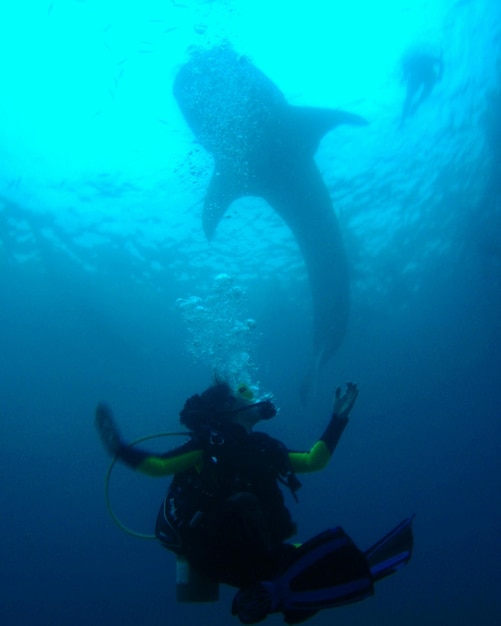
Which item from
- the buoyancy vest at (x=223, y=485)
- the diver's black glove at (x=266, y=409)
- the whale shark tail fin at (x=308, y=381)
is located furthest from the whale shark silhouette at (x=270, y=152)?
the buoyancy vest at (x=223, y=485)

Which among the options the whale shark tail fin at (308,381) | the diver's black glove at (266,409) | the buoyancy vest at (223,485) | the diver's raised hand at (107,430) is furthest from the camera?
the whale shark tail fin at (308,381)

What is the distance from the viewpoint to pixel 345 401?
428cm

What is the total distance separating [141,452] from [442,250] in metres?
20.4

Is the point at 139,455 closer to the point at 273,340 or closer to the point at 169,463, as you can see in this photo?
the point at 169,463

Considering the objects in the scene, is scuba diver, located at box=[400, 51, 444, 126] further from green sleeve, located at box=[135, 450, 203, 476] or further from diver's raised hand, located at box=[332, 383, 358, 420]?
green sleeve, located at box=[135, 450, 203, 476]

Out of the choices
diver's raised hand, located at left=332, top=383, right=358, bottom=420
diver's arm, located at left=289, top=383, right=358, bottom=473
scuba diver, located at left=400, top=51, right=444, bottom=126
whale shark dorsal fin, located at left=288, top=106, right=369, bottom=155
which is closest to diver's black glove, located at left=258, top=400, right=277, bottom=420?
diver's arm, located at left=289, top=383, right=358, bottom=473

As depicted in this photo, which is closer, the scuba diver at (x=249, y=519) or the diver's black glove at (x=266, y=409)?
the scuba diver at (x=249, y=519)

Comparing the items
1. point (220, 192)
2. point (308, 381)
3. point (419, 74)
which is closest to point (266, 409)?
point (308, 381)

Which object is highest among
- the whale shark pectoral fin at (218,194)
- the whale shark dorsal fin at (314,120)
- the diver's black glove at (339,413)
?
the whale shark dorsal fin at (314,120)

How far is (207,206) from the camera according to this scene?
36.3ft

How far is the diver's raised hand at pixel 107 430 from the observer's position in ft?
12.0

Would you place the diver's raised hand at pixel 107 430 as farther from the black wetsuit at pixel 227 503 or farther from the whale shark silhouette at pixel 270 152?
the whale shark silhouette at pixel 270 152

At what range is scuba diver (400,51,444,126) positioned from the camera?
1192 cm

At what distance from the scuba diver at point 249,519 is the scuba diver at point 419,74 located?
11.0 m
